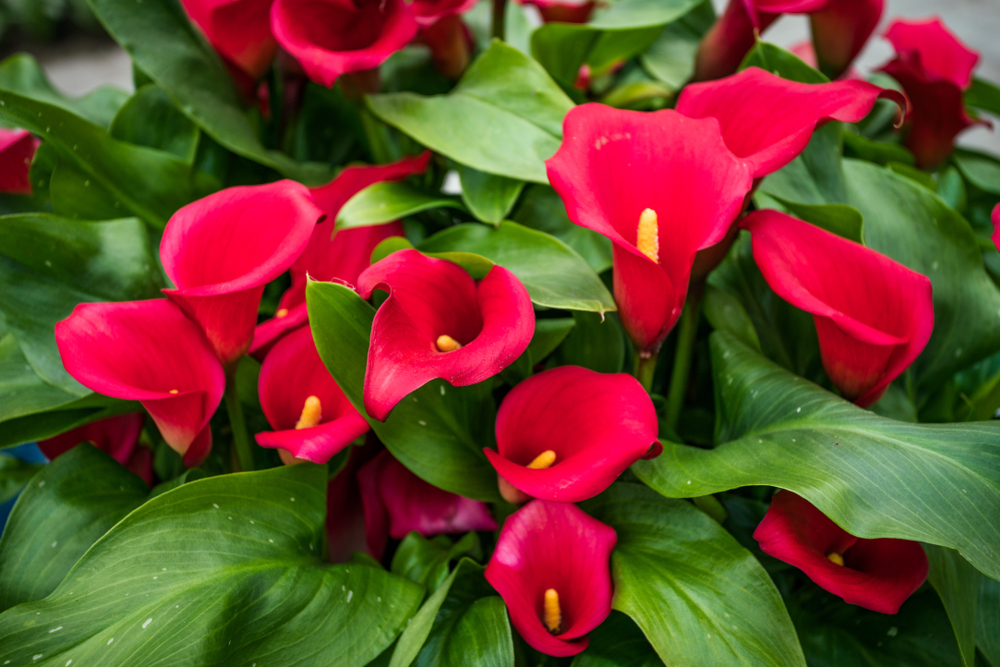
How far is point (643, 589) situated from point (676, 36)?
0.56 meters

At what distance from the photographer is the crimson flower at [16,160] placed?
55cm

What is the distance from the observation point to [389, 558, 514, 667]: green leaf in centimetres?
35

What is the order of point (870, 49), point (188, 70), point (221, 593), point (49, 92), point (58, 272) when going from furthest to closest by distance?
point (870, 49) < point (49, 92) < point (188, 70) < point (58, 272) < point (221, 593)

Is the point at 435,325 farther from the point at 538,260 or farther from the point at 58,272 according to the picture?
the point at 58,272

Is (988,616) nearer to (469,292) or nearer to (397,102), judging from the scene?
(469,292)

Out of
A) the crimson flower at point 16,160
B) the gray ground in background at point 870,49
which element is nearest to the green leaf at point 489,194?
the crimson flower at point 16,160

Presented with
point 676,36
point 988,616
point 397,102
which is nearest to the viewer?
point 988,616

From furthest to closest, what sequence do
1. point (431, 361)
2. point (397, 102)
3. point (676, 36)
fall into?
point (676, 36) < point (397, 102) < point (431, 361)

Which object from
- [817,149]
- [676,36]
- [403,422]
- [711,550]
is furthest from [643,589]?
[676,36]

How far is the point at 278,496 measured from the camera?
38 cm

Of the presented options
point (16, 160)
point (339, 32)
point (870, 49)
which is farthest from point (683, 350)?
point (870, 49)

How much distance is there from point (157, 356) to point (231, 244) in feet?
0.24

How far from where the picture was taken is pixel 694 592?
36 cm

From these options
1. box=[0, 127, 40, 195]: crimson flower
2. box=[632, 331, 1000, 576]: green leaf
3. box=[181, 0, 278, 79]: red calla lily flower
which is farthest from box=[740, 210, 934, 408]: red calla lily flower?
box=[0, 127, 40, 195]: crimson flower
